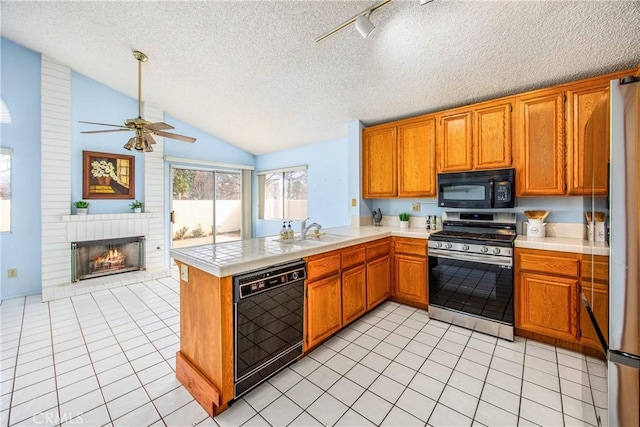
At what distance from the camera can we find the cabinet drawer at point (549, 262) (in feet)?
7.11

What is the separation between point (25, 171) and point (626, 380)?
603 centimetres

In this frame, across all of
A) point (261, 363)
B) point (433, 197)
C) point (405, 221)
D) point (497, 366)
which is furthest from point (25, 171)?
point (497, 366)

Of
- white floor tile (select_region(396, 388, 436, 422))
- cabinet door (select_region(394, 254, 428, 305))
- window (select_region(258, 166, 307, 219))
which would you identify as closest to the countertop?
cabinet door (select_region(394, 254, 428, 305))

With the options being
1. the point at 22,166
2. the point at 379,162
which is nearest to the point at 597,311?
the point at 379,162

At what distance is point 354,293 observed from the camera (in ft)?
8.56

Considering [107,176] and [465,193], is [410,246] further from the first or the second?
[107,176]

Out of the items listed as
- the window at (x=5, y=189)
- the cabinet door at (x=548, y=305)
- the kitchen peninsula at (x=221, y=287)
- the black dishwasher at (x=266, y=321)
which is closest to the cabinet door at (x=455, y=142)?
the kitchen peninsula at (x=221, y=287)

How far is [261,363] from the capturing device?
1792mm

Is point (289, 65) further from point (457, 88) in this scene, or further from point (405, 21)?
point (457, 88)

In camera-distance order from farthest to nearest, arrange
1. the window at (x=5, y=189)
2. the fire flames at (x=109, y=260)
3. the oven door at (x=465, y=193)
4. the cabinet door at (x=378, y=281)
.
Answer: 1. the fire flames at (x=109, y=260)
2. the window at (x=5, y=189)
3. the cabinet door at (x=378, y=281)
4. the oven door at (x=465, y=193)

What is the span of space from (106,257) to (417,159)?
4989 mm

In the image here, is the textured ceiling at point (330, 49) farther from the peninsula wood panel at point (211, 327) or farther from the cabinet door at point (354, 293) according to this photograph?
the peninsula wood panel at point (211, 327)

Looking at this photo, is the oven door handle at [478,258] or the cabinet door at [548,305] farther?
the oven door handle at [478,258]

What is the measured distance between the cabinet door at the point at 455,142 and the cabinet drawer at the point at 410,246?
906mm
